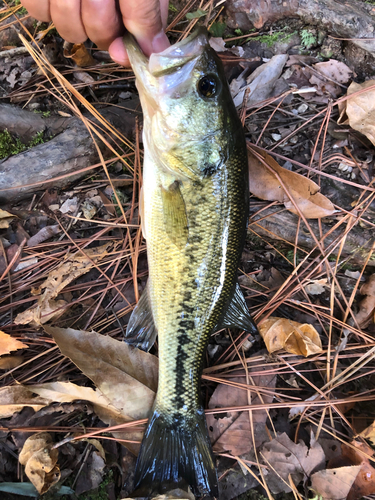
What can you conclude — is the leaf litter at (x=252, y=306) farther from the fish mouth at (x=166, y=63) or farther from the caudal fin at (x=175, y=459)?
the fish mouth at (x=166, y=63)

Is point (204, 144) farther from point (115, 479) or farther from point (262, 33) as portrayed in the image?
point (115, 479)

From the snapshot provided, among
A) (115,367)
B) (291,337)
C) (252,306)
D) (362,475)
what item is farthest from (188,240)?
(362,475)

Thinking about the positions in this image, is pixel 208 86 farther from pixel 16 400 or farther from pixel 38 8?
pixel 16 400

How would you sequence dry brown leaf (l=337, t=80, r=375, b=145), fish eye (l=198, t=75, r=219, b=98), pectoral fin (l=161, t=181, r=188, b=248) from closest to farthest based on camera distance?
fish eye (l=198, t=75, r=219, b=98) → pectoral fin (l=161, t=181, r=188, b=248) → dry brown leaf (l=337, t=80, r=375, b=145)

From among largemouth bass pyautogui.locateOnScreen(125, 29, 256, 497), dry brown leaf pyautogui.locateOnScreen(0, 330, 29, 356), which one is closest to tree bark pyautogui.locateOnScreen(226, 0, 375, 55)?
largemouth bass pyautogui.locateOnScreen(125, 29, 256, 497)

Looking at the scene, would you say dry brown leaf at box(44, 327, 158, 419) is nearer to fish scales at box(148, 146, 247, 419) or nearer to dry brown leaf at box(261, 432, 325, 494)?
fish scales at box(148, 146, 247, 419)

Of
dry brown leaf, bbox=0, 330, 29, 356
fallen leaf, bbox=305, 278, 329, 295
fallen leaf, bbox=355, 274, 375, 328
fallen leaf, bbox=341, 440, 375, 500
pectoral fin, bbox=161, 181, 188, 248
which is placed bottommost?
fallen leaf, bbox=341, 440, 375, 500

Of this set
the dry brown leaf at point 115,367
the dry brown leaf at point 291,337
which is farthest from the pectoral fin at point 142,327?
the dry brown leaf at point 291,337
